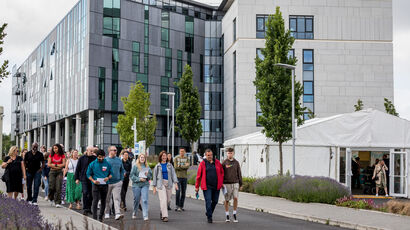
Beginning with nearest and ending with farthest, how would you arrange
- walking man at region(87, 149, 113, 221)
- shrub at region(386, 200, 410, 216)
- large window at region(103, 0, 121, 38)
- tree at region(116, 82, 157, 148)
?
walking man at region(87, 149, 113, 221) < shrub at region(386, 200, 410, 216) < tree at region(116, 82, 157, 148) < large window at region(103, 0, 121, 38)

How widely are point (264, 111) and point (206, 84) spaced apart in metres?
41.7

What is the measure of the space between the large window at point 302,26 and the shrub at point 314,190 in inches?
1495

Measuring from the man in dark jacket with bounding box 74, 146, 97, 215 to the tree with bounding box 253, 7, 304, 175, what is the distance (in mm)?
14073

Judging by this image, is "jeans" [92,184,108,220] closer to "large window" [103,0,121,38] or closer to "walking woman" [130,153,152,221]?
"walking woman" [130,153,152,221]

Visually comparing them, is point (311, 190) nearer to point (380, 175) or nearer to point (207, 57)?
point (380, 175)

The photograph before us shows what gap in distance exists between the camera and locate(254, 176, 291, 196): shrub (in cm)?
2245

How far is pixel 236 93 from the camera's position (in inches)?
2290

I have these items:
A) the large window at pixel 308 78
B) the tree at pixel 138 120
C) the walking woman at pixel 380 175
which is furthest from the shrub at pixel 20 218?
the large window at pixel 308 78

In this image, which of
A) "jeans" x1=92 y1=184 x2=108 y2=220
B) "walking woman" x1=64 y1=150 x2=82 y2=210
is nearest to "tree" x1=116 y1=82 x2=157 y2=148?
"walking woman" x1=64 y1=150 x2=82 y2=210

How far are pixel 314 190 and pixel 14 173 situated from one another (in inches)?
393

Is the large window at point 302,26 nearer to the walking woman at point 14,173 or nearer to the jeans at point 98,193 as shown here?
the walking woman at point 14,173

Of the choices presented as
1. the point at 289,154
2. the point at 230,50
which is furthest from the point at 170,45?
the point at 289,154

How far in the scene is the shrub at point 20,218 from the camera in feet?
18.9

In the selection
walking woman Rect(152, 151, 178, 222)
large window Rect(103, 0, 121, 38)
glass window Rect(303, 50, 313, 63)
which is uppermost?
large window Rect(103, 0, 121, 38)
